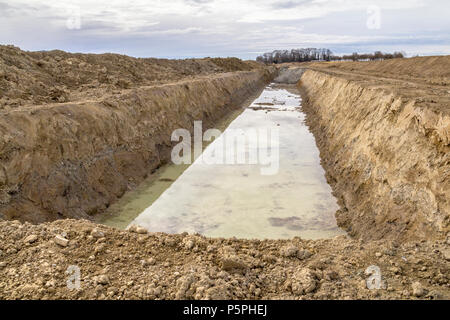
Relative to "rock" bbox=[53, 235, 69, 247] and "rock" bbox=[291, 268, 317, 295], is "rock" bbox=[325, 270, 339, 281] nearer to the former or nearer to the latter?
"rock" bbox=[291, 268, 317, 295]

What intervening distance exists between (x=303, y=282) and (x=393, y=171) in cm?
459

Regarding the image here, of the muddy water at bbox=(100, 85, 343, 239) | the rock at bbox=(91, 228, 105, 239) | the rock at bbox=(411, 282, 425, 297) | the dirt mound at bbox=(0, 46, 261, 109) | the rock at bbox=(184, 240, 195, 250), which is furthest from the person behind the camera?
the dirt mound at bbox=(0, 46, 261, 109)

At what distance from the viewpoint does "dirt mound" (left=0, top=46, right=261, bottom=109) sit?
1109 cm

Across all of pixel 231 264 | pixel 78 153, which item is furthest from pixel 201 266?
pixel 78 153

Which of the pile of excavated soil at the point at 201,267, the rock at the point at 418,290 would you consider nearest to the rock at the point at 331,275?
the pile of excavated soil at the point at 201,267

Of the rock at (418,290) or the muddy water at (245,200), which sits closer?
the rock at (418,290)

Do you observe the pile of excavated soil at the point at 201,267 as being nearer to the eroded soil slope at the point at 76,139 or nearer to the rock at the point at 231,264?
the rock at the point at 231,264

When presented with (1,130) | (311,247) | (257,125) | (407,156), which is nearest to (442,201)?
(407,156)

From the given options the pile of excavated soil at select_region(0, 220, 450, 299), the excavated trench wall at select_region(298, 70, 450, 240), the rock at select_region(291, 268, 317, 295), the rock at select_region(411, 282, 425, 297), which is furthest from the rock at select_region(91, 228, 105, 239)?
the excavated trench wall at select_region(298, 70, 450, 240)

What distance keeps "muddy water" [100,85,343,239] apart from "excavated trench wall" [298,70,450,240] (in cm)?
64

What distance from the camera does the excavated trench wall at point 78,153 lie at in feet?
23.0

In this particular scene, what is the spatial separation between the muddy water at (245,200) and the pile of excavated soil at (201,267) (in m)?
2.48
